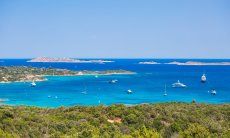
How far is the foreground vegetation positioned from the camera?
75.7 feet

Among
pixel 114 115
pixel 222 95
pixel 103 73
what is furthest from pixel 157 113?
pixel 103 73

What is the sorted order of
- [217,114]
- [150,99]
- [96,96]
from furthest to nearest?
[96,96] → [150,99] → [217,114]

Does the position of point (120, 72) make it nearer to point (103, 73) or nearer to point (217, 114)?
point (103, 73)

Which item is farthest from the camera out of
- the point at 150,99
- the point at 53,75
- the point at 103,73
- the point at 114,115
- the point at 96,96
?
the point at 103,73

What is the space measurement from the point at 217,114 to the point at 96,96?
52.3 meters

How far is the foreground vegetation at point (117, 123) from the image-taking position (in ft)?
75.7

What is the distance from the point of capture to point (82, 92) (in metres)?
88.8

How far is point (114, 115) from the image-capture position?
3095 cm

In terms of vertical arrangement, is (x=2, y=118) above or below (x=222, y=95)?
above

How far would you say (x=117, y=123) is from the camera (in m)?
28.3

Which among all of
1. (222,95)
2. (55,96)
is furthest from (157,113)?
(222,95)

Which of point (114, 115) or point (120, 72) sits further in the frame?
point (120, 72)

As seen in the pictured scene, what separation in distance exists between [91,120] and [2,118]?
5748 millimetres

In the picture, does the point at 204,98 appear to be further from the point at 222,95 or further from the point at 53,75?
the point at 53,75
